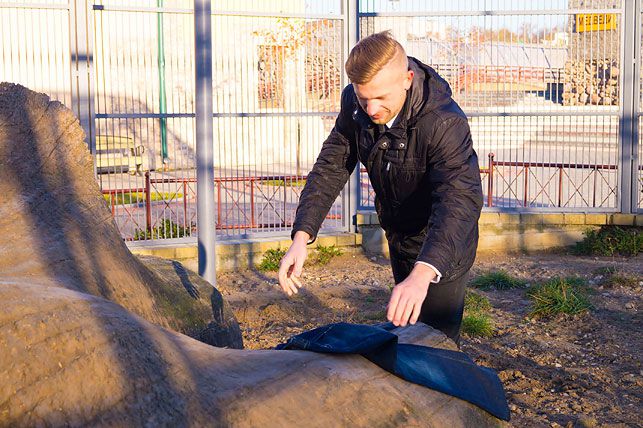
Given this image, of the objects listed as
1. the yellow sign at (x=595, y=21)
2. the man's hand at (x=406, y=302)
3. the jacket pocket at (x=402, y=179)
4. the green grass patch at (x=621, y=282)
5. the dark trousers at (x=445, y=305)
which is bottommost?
the green grass patch at (x=621, y=282)

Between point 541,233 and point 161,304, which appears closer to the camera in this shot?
point 161,304

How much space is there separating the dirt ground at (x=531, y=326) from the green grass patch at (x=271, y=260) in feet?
0.36

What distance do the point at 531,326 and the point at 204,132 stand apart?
3038 mm

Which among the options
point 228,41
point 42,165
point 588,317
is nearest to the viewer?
point 42,165

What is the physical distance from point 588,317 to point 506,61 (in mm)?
4117

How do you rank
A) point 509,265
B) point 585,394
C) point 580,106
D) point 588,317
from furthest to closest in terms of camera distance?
point 580,106 < point 509,265 < point 588,317 < point 585,394

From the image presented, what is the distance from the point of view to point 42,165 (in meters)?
4.18

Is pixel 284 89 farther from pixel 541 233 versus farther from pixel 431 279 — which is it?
pixel 431 279

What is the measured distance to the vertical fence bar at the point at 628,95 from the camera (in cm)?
1056

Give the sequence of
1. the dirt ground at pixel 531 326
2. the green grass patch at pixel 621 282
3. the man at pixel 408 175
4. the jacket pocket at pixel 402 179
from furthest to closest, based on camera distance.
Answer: the green grass patch at pixel 621 282 < the dirt ground at pixel 531 326 < the jacket pocket at pixel 402 179 < the man at pixel 408 175

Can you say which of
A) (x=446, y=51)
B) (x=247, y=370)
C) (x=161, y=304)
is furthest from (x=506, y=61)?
(x=247, y=370)

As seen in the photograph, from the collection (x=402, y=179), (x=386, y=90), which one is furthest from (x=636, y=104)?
(x=386, y=90)

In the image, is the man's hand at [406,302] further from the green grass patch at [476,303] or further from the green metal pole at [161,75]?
the green metal pole at [161,75]

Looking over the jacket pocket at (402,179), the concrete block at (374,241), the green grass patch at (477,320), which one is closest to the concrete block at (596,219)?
the concrete block at (374,241)
